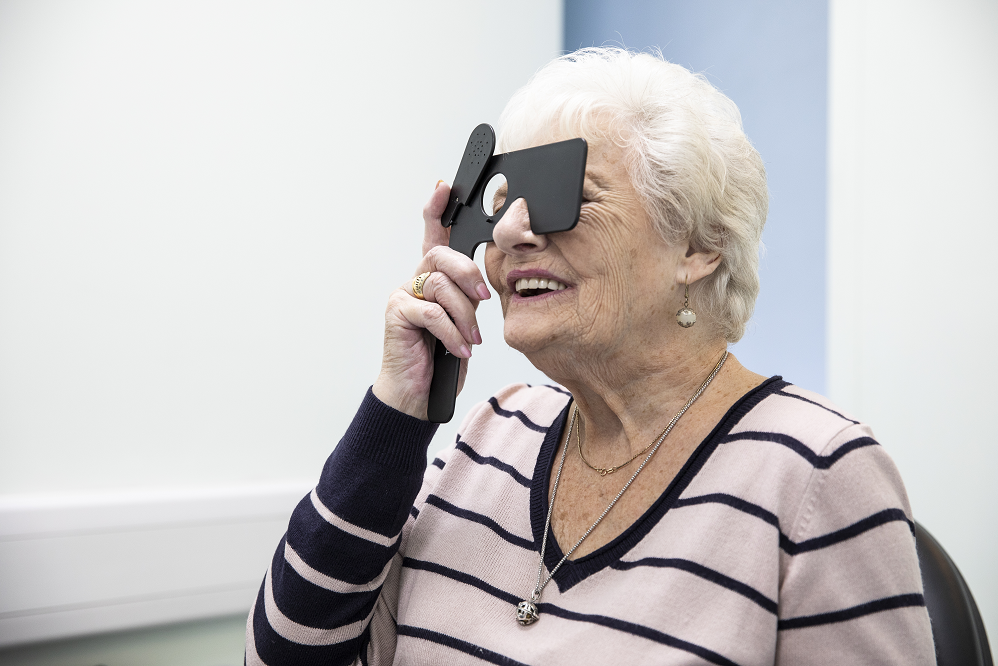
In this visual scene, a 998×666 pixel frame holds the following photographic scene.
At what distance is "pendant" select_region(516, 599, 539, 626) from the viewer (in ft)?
2.59

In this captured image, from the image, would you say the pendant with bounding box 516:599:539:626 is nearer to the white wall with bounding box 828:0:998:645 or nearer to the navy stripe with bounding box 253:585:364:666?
the navy stripe with bounding box 253:585:364:666

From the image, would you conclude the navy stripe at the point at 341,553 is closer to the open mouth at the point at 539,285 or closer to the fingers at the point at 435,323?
the fingers at the point at 435,323

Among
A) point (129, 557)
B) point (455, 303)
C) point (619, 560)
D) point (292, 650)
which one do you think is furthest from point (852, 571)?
point (129, 557)

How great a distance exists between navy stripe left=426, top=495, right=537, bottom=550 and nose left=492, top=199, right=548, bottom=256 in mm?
374

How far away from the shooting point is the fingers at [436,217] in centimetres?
100

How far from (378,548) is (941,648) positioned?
76cm

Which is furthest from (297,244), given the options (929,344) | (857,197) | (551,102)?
(929,344)

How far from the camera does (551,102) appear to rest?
3.01 ft

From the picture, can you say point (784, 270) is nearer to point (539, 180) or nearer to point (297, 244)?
point (539, 180)

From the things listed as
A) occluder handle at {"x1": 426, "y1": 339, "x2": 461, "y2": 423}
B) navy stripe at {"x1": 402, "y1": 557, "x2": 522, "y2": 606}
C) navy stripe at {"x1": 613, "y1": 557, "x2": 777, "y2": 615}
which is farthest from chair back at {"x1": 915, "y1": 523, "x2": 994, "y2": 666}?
occluder handle at {"x1": 426, "y1": 339, "x2": 461, "y2": 423}

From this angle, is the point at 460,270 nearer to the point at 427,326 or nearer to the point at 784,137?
the point at 427,326

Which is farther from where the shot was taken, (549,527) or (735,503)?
(549,527)

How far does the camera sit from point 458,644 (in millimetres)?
811

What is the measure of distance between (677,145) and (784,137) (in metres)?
0.80
